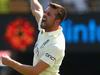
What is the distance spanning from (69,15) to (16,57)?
142 centimetres

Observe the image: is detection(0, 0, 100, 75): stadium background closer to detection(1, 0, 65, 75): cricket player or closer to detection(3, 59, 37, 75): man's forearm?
detection(1, 0, 65, 75): cricket player

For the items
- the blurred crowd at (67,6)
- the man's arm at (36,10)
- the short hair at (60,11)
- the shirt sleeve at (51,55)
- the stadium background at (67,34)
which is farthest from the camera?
the blurred crowd at (67,6)

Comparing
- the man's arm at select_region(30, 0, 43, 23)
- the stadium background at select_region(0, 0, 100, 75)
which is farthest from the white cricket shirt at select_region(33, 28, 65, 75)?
the stadium background at select_region(0, 0, 100, 75)

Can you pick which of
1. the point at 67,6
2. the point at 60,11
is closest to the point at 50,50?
the point at 60,11

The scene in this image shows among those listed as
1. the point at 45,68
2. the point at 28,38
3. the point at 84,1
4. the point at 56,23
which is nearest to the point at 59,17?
the point at 56,23

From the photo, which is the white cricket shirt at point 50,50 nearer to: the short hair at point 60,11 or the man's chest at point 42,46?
the man's chest at point 42,46

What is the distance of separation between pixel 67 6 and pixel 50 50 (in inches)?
280

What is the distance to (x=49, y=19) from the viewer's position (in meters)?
7.25

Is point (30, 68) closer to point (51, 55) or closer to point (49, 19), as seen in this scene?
point (51, 55)

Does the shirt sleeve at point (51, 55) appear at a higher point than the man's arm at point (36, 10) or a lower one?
lower

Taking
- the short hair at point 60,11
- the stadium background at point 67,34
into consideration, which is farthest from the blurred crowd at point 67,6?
the short hair at point 60,11

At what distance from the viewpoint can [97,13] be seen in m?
13.3

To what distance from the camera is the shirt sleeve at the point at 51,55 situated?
7.11 metres

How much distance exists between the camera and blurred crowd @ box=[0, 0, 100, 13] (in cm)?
1365
